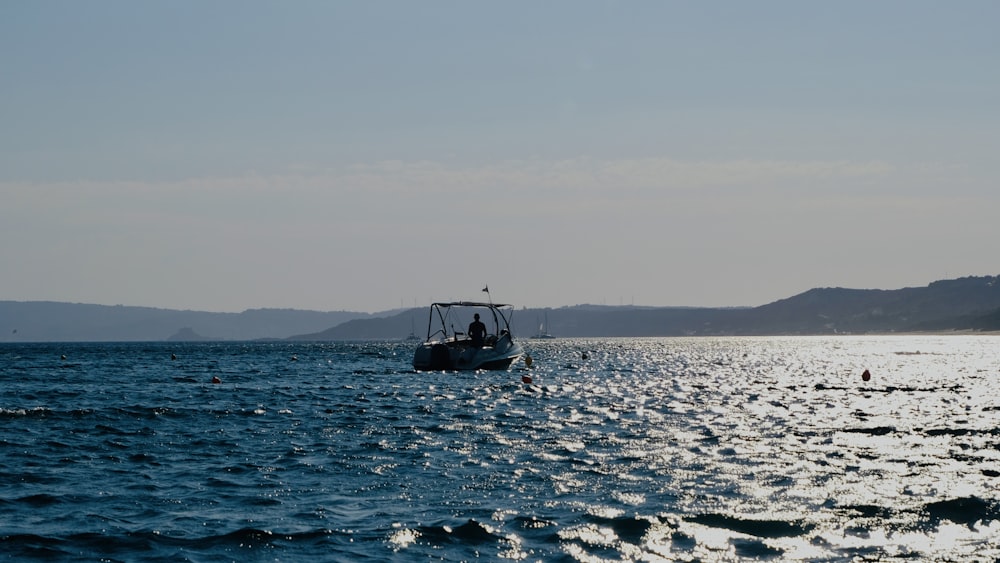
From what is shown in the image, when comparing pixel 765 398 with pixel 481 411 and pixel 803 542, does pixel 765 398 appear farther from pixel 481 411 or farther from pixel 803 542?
pixel 803 542

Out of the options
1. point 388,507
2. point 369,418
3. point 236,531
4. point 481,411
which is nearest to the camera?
point 236,531

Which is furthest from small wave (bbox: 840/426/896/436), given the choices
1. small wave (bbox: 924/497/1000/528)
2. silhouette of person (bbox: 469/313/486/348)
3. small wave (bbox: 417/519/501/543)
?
silhouette of person (bbox: 469/313/486/348)

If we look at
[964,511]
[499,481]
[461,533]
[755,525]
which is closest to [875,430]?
[964,511]

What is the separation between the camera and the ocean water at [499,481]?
16328 mm

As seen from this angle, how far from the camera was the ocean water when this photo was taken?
16.3 m

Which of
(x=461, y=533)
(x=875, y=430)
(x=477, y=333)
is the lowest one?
(x=461, y=533)

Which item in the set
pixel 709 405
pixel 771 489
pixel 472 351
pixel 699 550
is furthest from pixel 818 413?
pixel 472 351

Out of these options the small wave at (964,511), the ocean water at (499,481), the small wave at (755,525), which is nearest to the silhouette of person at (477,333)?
the ocean water at (499,481)

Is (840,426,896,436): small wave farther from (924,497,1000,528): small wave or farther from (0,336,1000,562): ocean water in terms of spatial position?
(924,497,1000,528): small wave

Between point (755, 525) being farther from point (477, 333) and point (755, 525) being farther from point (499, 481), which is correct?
point (477, 333)

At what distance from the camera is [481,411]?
4012 cm

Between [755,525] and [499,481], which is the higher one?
[499,481]

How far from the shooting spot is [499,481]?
72.8 feet

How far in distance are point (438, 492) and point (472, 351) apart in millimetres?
47646
